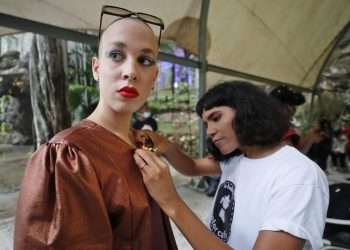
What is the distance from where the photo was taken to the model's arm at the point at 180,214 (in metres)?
0.56

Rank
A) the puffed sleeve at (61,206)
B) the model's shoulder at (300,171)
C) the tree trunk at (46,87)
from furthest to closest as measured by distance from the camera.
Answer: the tree trunk at (46,87), the model's shoulder at (300,171), the puffed sleeve at (61,206)

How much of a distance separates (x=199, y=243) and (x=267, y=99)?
519 mm

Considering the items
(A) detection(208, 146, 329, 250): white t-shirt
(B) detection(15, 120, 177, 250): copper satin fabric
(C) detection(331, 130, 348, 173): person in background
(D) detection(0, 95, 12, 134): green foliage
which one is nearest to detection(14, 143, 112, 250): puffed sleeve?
(B) detection(15, 120, 177, 250): copper satin fabric

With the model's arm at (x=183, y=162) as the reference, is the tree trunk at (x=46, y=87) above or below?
above

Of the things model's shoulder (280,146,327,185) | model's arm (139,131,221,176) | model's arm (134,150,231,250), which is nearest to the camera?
model's arm (134,150,231,250)

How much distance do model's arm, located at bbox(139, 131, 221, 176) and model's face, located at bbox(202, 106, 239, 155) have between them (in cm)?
20

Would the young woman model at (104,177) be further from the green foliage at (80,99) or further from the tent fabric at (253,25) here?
the green foliage at (80,99)

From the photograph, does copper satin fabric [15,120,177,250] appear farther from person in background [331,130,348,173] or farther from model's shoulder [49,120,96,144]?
person in background [331,130,348,173]

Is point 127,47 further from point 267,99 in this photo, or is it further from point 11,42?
point 11,42

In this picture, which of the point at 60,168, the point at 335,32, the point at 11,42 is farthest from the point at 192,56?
the point at 335,32

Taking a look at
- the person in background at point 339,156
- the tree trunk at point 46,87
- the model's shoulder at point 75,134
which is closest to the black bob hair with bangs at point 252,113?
the model's shoulder at point 75,134

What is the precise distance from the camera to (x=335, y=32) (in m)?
3.79

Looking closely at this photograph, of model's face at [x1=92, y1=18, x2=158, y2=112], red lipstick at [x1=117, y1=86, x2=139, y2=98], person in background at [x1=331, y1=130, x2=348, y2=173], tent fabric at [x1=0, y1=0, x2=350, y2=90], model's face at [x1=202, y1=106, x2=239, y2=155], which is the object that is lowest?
person in background at [x1=331, y1=130, x2=348, y2=173]

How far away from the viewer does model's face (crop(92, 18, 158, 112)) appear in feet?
1.85
